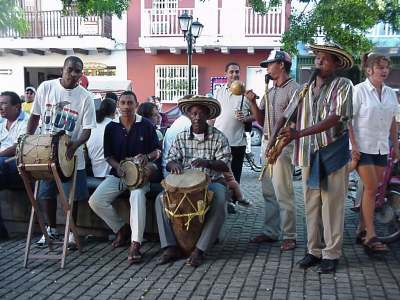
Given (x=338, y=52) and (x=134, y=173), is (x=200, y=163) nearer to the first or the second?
(x=134, y=173)

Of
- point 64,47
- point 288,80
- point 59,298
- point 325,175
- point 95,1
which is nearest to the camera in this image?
point 59,298

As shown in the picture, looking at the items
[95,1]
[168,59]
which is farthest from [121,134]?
[168,59]

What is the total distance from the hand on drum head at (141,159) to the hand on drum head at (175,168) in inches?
11.3

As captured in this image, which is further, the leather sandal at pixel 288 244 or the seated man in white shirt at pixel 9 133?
the seated man in white shirt at pixel 9 133

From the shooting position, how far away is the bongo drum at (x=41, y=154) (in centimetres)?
482

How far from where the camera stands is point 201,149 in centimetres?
530

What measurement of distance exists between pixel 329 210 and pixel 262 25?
55.5 ft

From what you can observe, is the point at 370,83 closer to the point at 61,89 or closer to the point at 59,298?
the point at 61,89

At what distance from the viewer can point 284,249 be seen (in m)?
5.34

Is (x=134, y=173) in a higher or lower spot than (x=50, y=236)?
higher

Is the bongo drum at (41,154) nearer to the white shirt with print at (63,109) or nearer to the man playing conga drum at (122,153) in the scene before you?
the white shirt with print at (63,109)

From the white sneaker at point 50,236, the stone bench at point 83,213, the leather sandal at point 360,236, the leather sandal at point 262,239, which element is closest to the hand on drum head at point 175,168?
the stone bench at point 83,213

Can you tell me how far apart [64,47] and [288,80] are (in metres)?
17.9

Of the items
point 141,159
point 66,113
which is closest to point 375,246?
point 141,159
